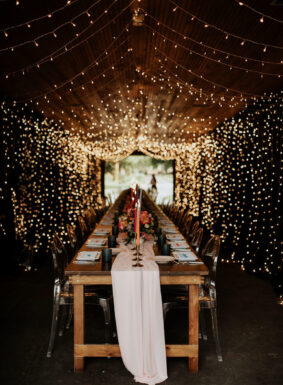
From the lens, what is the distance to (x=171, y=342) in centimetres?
336

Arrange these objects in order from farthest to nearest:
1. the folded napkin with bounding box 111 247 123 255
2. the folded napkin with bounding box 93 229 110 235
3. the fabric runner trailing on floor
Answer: the folded napkin with bounding box 93 229 110 235
the folded napkin with bounding box 111 247 123 255
the fabric runner trailing on floor

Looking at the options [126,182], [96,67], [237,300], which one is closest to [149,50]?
[96,67]

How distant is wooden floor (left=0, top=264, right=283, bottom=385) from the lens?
2.79 m

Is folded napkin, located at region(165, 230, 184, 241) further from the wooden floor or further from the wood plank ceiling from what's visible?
the wood plank ceiling

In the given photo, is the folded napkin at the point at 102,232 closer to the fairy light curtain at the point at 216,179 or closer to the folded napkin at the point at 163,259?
the folded napkin at the point at 163,259

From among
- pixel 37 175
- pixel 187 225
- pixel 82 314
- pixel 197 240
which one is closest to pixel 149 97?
pixel 187 225

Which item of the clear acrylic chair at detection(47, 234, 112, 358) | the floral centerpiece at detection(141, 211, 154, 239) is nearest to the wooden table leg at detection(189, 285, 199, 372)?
the clear acrylic chair at detection(47, 234, 112, 358)

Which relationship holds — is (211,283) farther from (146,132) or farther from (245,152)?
(146,132)

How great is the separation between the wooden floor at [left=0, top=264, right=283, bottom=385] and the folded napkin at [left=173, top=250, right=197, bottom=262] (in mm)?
790

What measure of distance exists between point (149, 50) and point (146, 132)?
6.56 m

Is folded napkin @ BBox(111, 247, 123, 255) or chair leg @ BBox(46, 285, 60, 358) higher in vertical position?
folded napkin @ BBox(111, 247, 123, 255)

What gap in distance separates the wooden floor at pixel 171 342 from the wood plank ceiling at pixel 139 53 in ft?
8.67

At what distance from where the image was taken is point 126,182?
16125 millimetres

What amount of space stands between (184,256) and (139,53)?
240 centimetres
